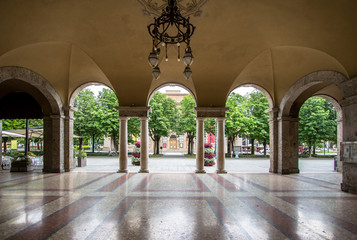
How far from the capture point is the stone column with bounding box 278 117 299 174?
1252 centimetres

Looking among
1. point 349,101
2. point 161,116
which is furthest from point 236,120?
point 349,101

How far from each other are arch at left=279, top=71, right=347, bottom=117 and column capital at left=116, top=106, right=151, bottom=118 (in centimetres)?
790

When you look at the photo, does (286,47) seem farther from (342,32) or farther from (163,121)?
(163,121)

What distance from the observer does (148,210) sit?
5.73m

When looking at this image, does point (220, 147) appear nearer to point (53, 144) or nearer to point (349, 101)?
point (349, 101)

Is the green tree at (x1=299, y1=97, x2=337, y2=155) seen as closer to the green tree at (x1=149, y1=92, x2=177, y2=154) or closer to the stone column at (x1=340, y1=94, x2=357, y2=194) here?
the green tree at (x1=149, y1=92, x2=177, y2=154)

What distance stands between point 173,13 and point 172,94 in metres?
32.4

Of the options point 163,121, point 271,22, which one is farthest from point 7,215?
point 163,121

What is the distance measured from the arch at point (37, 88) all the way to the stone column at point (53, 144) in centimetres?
49

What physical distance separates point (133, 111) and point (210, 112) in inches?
177

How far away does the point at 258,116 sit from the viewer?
94.9 ft

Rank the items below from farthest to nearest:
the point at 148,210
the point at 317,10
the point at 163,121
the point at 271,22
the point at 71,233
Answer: the point at 163,121 → the point at 271,22 → the point at 317,10 → the point at 148,210 → the point at 71,233

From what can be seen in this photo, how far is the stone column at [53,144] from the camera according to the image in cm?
1262

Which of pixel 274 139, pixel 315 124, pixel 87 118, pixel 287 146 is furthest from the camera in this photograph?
pixel 87 118
